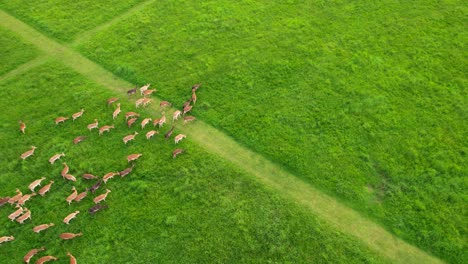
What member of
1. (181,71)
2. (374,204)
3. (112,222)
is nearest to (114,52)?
(181,71)

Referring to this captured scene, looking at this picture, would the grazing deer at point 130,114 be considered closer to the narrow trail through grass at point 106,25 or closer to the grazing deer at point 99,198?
the grazing deer at point 99,198

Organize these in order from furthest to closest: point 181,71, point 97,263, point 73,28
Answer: point 73,28
point 181,71
point 97,263

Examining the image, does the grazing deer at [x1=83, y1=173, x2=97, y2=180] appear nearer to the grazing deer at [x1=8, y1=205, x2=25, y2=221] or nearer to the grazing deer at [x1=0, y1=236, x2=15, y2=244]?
the grazing deer at [x1=8, y1=205, x2=25, y2=221]

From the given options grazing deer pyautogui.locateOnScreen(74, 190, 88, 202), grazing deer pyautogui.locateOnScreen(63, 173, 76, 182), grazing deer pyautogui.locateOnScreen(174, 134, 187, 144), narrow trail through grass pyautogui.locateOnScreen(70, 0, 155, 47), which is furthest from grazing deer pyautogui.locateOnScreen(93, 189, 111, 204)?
narrow trail through grass pyautogui.locateOnScreen(70, 0, 155, 47)

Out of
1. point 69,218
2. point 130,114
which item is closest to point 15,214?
point 69,218

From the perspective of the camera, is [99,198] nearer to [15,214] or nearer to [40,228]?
[40,228]

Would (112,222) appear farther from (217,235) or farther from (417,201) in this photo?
(417,201)

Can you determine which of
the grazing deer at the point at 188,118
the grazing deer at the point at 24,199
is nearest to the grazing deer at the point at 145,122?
the grazing deer at the point at 188,118
